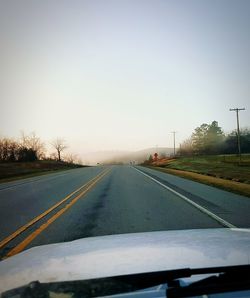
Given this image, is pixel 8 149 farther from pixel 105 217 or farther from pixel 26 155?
pixel 105 217

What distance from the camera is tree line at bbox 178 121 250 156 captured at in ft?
406

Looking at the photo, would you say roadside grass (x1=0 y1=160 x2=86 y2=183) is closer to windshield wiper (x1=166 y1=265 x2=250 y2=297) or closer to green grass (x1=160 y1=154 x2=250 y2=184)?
green grass (x1=160 y1=154 x2=250 y2=184)

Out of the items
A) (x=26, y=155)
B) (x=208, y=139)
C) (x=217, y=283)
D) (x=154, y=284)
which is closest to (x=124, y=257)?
(x=154, y=284)

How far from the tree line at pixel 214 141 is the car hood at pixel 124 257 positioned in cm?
11860

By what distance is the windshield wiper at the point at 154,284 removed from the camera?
2.84 metres

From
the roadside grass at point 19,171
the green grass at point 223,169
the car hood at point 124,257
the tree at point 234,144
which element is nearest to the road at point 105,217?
the car hood at point 124,257

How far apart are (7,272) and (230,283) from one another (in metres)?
1.88

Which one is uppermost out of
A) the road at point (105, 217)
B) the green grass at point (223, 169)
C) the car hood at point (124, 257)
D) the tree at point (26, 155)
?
the tree at point (26, 155)

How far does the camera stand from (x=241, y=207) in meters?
12.9

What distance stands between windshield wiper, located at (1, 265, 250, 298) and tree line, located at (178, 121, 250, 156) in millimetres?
120176

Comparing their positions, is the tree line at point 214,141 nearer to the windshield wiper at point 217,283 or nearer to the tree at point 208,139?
the tree at point 208,139

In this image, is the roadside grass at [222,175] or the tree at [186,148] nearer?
the roadside grass at [222,175]

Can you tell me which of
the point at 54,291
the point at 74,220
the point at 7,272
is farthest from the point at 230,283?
the point at 74,220

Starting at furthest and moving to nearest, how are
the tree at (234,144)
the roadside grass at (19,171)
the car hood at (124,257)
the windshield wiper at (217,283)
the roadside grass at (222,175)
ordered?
1. the tree at (234,144)
2. the roadside grass at (19,171)
3. the roadside grass at (222,175)
4. the car hood at (124,257)
5. the windshield wiper at (217,283)
